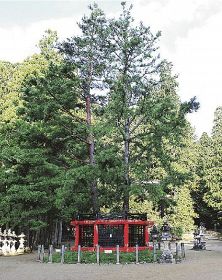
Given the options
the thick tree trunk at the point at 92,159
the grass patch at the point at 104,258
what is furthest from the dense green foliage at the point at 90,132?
the grass patch at the point at 104,258

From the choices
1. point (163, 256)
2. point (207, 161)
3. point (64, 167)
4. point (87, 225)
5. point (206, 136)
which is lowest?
point (163, 256)

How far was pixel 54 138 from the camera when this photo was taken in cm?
2595

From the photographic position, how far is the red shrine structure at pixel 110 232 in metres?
22.7

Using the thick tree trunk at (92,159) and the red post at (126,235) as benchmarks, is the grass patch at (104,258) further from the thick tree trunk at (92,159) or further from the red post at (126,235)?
the thick tree trunk at (92,159)

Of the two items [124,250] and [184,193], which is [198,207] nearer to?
[184,193]

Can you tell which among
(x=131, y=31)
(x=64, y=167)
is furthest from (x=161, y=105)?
(x=64, y=167)

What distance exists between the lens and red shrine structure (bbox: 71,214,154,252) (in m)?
22.7

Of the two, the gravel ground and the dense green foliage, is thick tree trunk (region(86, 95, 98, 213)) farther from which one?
the gravel ground

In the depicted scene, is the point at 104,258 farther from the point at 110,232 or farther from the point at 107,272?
the point at 107,272

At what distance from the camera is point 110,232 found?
2294 centimetres

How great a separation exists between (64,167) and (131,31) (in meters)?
8.98

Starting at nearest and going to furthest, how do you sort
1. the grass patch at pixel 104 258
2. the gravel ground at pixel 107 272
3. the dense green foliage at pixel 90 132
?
the gravel ground at pixel 107 272 → the grass patch at pixel 104 258 → the dense green foliage at pixel 90 132

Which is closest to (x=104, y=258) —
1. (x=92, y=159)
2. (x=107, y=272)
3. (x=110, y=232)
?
(x=110, y=232)

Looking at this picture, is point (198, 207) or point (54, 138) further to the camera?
point (198, 207)
